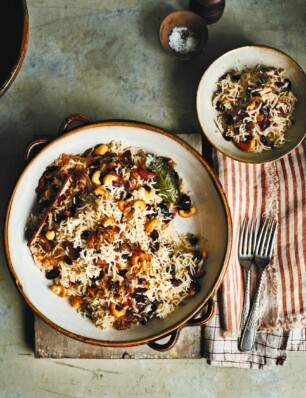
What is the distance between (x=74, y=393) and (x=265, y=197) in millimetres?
1378

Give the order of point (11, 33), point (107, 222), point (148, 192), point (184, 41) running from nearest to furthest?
1. point (11, 33)
2. point (107, 222)
3. point (148, 192)
4. point (184, 41)

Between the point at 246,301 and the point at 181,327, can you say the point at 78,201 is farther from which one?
the point at 246,301

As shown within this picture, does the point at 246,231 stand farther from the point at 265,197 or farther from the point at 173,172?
the point at 173,172

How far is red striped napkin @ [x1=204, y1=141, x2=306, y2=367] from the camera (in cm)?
240

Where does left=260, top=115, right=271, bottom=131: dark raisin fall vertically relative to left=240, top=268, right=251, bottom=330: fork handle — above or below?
above

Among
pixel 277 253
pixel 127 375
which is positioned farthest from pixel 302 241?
pixel 127 375

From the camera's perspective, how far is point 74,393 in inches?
101

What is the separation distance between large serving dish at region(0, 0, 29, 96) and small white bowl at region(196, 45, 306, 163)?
852mm

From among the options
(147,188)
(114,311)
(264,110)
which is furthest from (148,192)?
(264,110)

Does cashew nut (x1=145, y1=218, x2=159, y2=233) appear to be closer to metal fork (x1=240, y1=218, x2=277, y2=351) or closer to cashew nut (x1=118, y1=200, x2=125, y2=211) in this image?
cashew nut (x1=118, y1=200, x2=125, y2=211)

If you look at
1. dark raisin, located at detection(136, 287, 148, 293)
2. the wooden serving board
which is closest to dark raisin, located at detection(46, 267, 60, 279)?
the wooden serving board

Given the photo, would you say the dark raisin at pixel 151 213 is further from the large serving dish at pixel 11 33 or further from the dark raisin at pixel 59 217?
the large serving dish at pixel 11 33

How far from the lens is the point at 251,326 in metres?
2.39

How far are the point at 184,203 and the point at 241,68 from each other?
722 millimetres
